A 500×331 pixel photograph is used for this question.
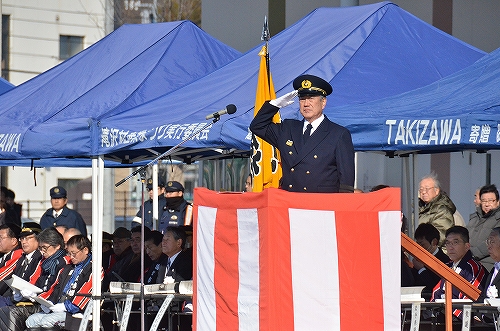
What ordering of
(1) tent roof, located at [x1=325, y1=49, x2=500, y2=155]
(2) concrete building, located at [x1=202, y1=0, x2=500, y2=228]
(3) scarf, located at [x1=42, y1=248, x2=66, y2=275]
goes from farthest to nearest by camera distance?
(2) concrete building, located at [x1=202, y1=0, x2=500, y2=228] → (3) scarf, located at [x1=42, y1=248, x2=66, y2=275] → (1) tent roof, located at [x1=325, y1=49, x2=500, y2=155]

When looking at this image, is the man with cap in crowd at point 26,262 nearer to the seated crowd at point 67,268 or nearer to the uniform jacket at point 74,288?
the seated crowd at point 67,268

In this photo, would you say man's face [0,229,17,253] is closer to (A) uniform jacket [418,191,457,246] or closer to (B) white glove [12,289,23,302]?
(B) white glove [12,289,23,302]

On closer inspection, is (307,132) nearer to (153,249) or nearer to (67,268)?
(153,249)

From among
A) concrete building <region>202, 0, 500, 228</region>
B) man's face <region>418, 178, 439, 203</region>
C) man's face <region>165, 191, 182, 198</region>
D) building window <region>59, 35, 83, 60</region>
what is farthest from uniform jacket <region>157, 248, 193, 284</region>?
building window <region>59, 35, 83, 60</region>

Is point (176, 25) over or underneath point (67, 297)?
over

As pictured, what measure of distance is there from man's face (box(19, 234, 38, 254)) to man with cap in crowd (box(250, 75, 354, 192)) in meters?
5.74

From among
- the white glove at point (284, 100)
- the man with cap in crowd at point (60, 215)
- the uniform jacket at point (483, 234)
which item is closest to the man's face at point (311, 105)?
the white glove at point (284, 100)

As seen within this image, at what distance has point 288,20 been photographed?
16.8 metres

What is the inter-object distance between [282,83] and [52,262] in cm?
378

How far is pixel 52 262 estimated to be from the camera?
37.3 feet

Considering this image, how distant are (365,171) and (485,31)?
8.70ft

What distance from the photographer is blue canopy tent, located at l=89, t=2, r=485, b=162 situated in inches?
346

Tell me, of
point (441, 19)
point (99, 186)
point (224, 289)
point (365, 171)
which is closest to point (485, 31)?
point (441, 19)

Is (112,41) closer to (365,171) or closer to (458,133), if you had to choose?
(365,171)
